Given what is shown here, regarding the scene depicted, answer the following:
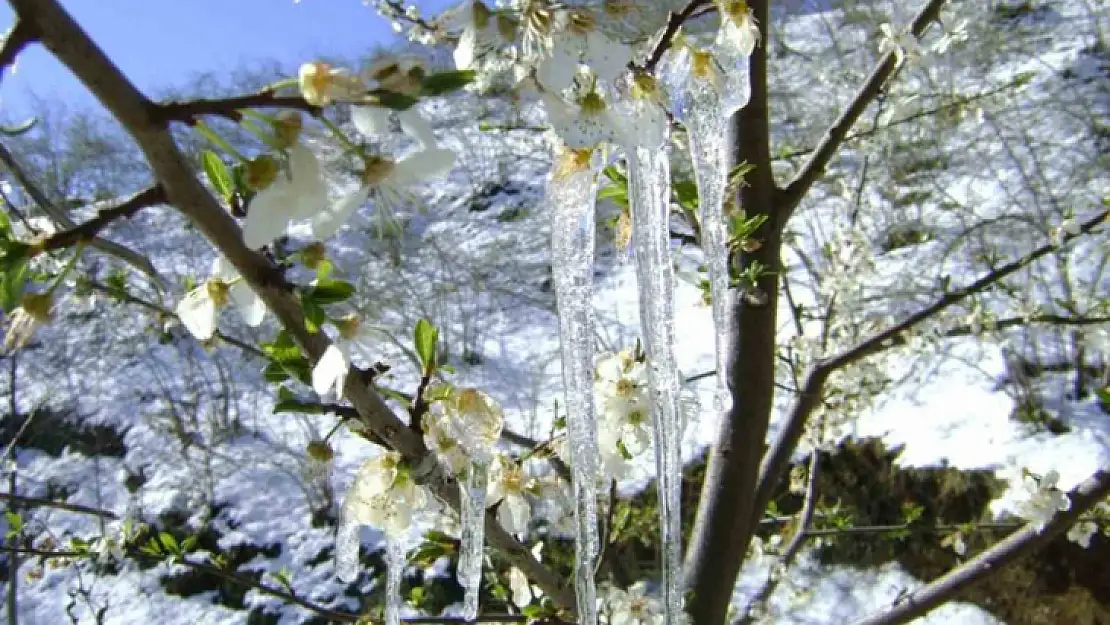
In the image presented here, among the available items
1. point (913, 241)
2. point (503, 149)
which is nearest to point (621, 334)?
point (913, 241)

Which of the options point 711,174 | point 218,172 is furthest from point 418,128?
point 711,174

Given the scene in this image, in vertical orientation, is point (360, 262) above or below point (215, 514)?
above

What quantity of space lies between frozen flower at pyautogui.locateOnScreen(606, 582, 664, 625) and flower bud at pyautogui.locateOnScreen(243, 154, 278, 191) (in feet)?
3.10

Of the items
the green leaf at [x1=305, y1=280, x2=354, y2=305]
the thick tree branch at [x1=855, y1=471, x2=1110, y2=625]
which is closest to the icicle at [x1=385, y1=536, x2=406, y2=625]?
the green leaf at [x1=305, y1=280, x2=354, y2=305]

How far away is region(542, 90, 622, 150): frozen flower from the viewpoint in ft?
1.67

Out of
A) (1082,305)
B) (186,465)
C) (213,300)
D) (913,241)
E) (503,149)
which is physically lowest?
(213,300)

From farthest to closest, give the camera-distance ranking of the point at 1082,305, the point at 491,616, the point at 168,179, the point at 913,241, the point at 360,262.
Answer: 1. the point at 360,262
2. the point at 913,241
3. the point at 1082,305
4. the point at 491,616
5. the point at 168,179

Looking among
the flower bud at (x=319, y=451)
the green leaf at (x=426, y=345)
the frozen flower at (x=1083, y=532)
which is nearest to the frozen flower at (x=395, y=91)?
the green leaf at (x=426, y=345)

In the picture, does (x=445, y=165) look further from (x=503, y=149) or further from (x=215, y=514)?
(x=503, y=149)

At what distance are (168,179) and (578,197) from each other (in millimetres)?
276

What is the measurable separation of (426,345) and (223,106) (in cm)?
29

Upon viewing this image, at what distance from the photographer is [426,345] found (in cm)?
64

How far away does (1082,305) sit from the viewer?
3016mm

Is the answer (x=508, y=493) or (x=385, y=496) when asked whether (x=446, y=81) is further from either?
(x=508, y=493)
